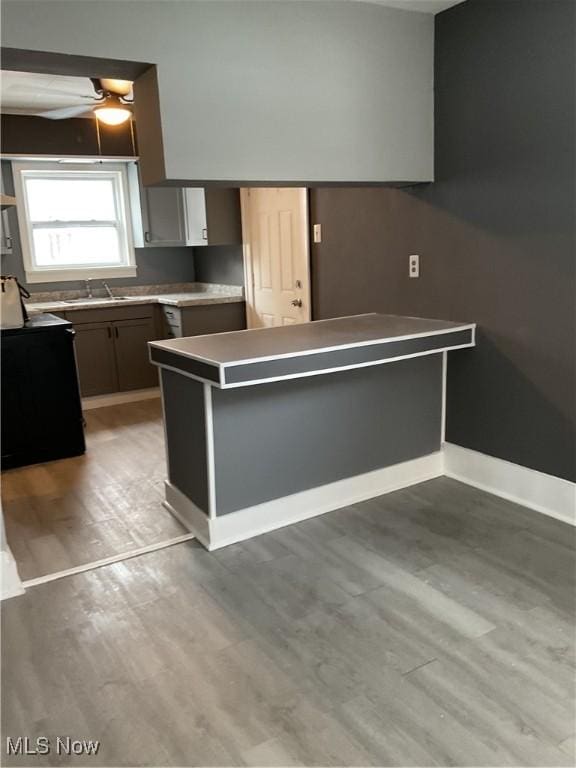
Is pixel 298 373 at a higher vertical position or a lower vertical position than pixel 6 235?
lower

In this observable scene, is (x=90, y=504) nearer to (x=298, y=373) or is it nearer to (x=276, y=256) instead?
(x=298, y=373)

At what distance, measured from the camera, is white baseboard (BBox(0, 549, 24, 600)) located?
2.63 m

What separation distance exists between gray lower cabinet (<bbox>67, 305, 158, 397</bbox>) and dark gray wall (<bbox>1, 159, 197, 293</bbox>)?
2.37 feet

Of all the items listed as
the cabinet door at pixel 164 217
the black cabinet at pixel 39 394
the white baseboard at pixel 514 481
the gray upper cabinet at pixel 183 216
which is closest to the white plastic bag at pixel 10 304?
the black cabinet at pixel 39 394

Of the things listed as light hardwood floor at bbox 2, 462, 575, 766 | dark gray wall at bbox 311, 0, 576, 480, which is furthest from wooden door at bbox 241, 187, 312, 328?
light hardwood floor at bbox 2, 462, 575, 766

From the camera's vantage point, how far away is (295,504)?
10.6 ft

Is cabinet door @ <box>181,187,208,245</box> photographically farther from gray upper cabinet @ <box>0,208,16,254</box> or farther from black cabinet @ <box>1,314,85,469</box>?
black cabinet @ <box>1,314,85,469</box>

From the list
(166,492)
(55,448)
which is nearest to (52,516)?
(166,492)

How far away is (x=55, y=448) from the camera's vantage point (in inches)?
171

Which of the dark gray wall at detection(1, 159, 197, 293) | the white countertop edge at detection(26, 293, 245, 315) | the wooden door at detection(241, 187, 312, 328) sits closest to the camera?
the wooden door at detection(241, 187, 312, 328)

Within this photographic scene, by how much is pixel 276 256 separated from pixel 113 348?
1741 mm

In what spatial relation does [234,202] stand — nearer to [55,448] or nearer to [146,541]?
[55,448]

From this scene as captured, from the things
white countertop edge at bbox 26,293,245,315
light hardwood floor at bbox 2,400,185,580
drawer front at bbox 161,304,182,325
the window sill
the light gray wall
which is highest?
the light gray wall

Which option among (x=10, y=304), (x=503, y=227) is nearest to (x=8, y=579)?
(x=10, y=304)
